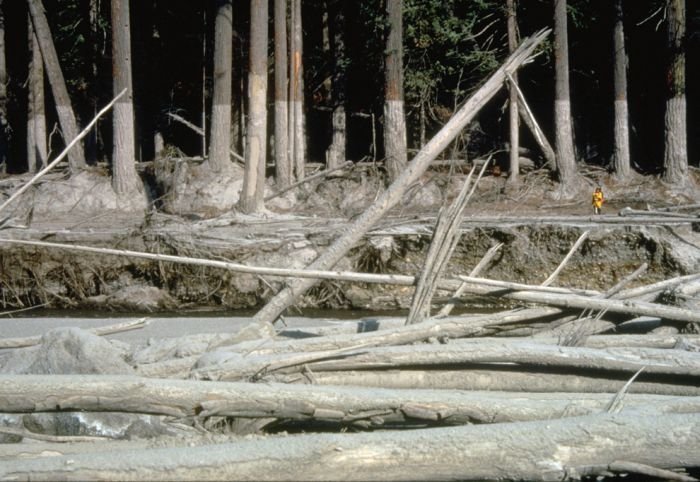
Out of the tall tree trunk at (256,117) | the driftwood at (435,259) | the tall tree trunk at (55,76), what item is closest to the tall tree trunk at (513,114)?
the tall tree trunk at (256,117)

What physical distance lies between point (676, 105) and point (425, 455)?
19804 mm

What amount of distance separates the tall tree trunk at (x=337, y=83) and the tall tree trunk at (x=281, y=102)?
2723mm

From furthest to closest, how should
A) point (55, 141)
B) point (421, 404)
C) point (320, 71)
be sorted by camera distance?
point (55, 141) → point (320, 71) → point (421, 404)

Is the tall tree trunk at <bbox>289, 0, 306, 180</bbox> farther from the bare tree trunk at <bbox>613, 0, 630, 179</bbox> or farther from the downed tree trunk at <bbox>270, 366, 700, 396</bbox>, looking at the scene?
the downed tree trunk at <bbox>270, 366, 700, 396</bbox>

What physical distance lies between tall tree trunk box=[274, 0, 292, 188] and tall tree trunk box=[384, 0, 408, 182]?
258 centimetres

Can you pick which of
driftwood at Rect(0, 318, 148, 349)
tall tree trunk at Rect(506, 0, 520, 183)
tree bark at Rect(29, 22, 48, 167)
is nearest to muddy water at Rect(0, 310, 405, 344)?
driftwood at Rect(0, 318, 148, 349)

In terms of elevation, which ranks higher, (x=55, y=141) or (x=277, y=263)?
(x=55, y=141)

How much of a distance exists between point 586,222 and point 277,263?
5690 mm

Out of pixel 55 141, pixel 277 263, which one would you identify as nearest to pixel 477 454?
pixel 277 263

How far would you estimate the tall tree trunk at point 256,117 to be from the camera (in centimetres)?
1823

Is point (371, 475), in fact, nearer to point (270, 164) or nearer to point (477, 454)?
point (477, 454)

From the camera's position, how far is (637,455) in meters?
4.01

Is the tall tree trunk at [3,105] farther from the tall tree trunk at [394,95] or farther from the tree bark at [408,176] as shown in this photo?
the tree bark at [408,176]

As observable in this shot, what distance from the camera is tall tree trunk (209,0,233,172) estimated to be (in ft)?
68.2
